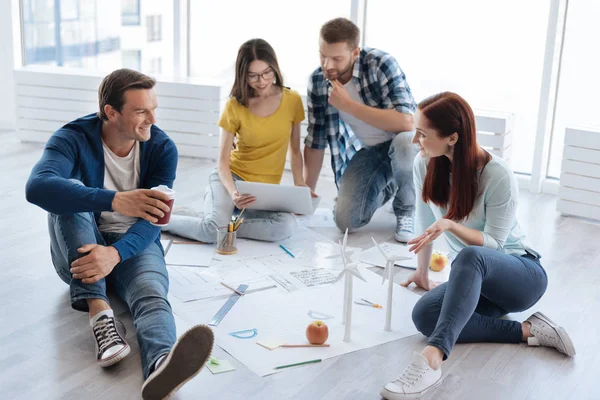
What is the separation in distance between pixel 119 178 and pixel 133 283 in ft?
1.38

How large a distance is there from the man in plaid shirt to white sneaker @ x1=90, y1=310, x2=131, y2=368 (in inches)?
58.7

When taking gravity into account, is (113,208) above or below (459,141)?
below

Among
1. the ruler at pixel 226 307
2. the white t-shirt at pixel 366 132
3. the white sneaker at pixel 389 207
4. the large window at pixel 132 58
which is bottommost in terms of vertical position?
the ruler at pixel 226 307

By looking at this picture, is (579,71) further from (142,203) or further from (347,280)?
(142,203)

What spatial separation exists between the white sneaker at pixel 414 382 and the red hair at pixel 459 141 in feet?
1.80

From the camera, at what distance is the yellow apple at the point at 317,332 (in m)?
2.51

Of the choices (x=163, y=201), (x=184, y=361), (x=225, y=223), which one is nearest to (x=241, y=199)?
(x=225, y=223)

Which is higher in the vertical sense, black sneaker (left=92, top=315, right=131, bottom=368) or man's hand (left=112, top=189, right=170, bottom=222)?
man's hand (left=112, top=189, right=170, bottom=222)

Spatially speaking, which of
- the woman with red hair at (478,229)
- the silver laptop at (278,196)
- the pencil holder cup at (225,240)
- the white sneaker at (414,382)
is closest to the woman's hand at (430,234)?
the woman with red hair at (478,229)

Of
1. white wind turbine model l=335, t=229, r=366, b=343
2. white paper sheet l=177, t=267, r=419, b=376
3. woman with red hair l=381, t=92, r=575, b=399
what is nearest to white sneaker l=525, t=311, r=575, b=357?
woman with red hair l=381, t=92, r=575, b=399

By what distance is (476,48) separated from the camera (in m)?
4.64

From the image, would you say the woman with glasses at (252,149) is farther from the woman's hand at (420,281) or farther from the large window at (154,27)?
the large window at (154,27)

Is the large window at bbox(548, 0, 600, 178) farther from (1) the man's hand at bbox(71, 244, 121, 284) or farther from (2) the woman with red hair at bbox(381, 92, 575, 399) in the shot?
(1) the man's hand at bbox(71, 244, 121, 284)

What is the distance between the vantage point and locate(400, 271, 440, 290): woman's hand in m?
2.95
